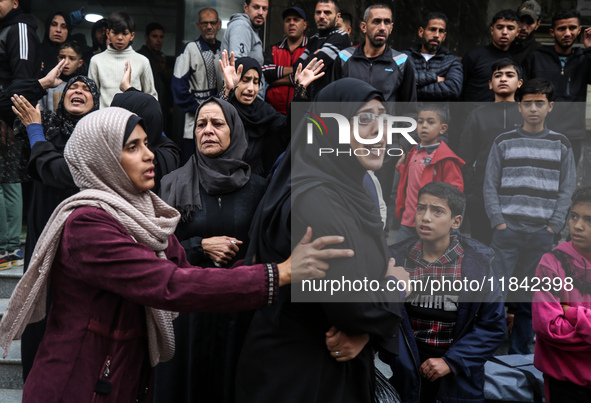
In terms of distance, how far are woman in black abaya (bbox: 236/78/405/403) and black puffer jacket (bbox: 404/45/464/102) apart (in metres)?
3.10

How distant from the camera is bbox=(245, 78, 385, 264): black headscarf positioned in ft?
6.19

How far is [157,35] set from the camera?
21.3 feet

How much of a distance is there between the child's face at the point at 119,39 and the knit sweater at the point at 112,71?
0.16 feet

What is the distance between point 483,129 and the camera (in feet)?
15.3

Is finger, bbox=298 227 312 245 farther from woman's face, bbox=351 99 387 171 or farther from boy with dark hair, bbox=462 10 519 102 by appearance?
boy with dark hair, bbox=462 10 519 102

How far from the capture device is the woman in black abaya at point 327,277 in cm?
182

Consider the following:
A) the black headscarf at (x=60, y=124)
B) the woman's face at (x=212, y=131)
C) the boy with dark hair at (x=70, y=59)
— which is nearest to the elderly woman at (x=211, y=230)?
the woman's face at (x=212, y=131)

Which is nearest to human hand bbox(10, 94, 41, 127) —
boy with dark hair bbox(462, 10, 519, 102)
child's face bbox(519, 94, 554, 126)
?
child's face bbox(519, 94, 554, 126)

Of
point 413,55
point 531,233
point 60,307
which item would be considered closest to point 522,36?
point 413,55

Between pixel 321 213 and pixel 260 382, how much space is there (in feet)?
2.14

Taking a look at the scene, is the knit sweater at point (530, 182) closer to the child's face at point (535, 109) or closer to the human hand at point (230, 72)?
the child's face at point (535, 109)

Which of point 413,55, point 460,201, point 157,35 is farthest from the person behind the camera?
point 157,35

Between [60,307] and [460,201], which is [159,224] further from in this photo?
[460,201]

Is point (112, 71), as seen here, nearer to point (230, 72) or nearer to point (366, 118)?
point (230, 72)
